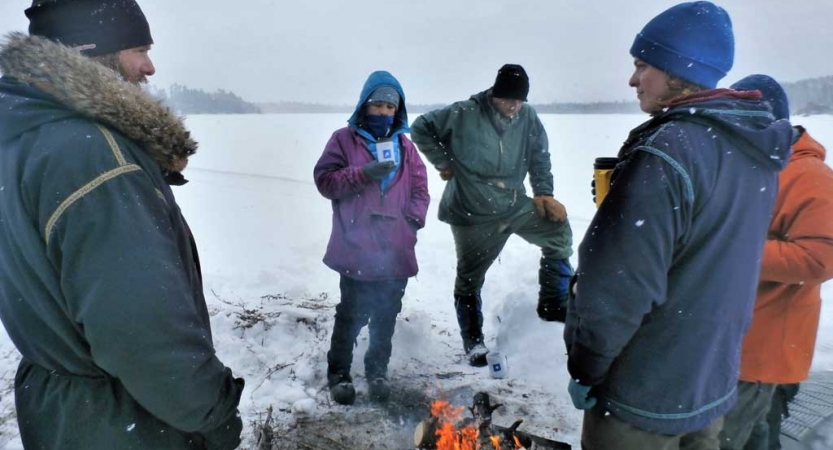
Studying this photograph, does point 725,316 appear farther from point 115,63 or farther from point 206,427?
point 115,63

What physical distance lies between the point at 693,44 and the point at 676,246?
0.76 metres

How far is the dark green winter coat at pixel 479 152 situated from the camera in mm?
4070

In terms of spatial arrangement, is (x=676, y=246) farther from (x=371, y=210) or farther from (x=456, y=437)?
(x=371, y=210)

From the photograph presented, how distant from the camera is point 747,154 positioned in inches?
66.1

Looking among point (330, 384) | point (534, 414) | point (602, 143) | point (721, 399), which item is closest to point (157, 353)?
point (721, 399)

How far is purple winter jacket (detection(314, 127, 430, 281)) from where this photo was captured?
10.8ft

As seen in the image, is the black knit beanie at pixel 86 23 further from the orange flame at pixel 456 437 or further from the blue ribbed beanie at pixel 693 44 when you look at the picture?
the orange flame at pixel 456 437

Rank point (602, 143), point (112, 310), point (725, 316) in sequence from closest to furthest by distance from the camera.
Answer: point (112, 310) < point (725, 316) < point (602, 143)

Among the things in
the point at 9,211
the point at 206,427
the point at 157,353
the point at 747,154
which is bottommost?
the point at 206,427

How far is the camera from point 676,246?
1.70m

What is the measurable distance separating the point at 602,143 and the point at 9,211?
16041 mm

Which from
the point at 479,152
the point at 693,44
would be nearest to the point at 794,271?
the point at 693,44

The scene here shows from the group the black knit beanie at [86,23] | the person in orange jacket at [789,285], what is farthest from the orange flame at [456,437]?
the black knit beanie at [86,23]

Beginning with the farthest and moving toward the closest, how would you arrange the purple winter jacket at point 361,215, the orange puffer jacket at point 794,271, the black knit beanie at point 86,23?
the purple winter jacket at point 361,215, the orange puffer jacket at point 794,271, the black knit beanie at point 86,23
